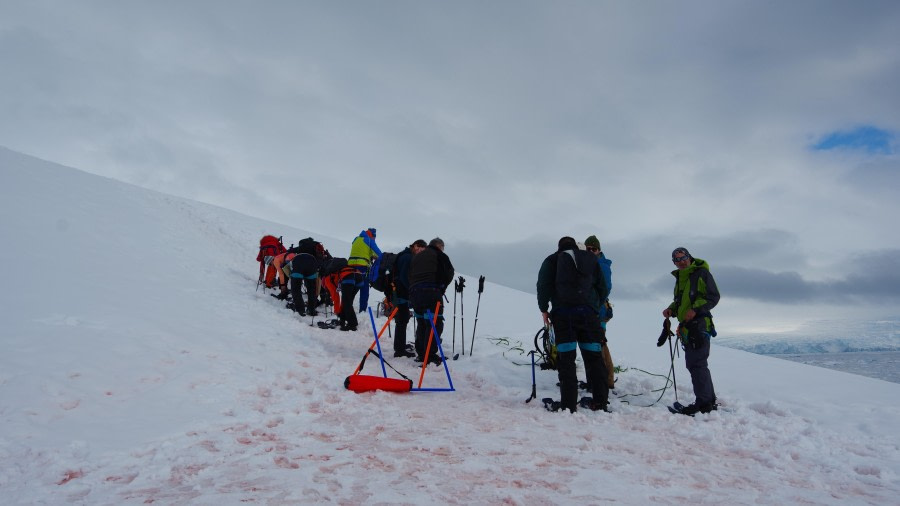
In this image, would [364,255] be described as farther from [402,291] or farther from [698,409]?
[698,409]

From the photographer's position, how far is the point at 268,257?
1322 centimetres

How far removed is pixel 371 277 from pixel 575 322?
18.4ft

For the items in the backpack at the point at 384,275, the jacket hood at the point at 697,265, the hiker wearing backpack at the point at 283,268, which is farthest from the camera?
the hiker wearing backpack at the point at 283,268

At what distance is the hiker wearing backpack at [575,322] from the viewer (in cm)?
569

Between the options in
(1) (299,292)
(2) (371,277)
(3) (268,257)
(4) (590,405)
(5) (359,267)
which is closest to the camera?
(4) (590,405)

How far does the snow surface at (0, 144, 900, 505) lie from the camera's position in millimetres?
3150

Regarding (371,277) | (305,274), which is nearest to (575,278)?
(371,277)

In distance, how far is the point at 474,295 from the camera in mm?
21078

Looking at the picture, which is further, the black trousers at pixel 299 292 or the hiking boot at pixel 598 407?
the black trousers at pixel 299 292

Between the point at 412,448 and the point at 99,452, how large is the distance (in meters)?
2.51

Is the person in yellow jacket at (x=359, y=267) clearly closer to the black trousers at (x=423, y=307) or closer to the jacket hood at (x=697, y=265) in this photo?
the black trousers at (x=423, y=307)

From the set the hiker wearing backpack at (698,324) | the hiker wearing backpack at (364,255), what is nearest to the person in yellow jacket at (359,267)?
the hiker wearing backpack at (364,255)

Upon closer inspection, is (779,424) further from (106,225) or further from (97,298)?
(106,225)

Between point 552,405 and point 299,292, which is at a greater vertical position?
point 299,292
